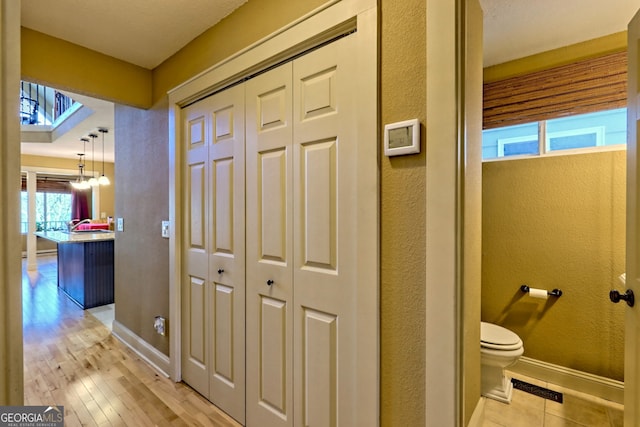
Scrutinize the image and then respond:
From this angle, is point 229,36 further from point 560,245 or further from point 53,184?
point 53,184

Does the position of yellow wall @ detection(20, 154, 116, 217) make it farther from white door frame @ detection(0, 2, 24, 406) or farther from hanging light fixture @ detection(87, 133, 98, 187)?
white door frame @ detection(0, 2, 24, 406)

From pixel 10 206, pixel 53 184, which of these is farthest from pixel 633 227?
pixel 53 184

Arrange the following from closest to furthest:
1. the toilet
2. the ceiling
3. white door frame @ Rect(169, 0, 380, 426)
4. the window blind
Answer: white door frame @ Rect(169, 0, 380, 426)
the ceiling
the toilet
the window blind

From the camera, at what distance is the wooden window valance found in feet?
6.53

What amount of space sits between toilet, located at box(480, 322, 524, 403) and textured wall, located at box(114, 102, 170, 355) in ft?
7.45

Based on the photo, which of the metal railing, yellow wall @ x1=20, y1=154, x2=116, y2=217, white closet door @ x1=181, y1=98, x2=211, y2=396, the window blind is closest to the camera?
white closet door @ x1=181, y1=98, x2=211, y2=396

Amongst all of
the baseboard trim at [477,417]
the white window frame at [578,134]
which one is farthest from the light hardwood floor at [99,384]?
the white window frame at [578,134]

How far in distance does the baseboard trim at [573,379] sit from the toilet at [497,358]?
0.83 feet

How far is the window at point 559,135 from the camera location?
2.01m

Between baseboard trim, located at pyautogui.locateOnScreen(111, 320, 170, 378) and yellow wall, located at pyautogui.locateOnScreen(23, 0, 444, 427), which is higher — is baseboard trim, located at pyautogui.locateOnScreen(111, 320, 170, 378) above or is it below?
below

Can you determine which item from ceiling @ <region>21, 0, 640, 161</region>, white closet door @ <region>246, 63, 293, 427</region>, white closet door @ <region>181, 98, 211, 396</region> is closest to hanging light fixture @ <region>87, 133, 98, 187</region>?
ceiling @ <region>21, 0, 640, 161</region>

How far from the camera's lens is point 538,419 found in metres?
1.79

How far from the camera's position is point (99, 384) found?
2.09 m

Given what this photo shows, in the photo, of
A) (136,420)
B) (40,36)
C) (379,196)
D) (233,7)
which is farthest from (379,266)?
(40,36)
